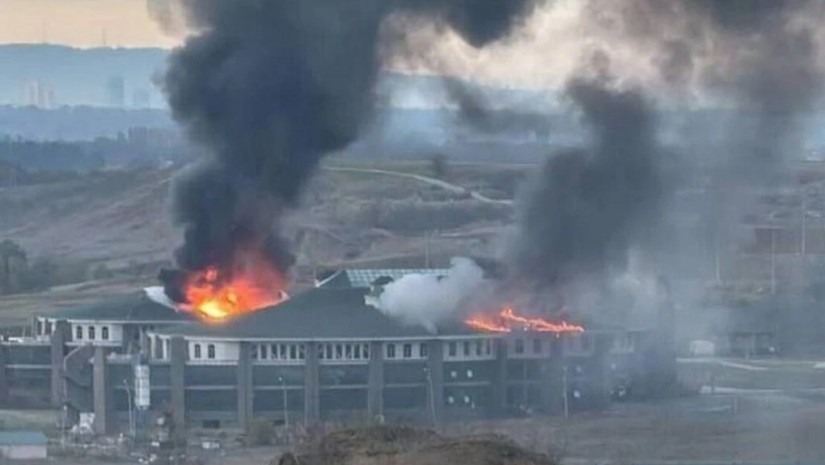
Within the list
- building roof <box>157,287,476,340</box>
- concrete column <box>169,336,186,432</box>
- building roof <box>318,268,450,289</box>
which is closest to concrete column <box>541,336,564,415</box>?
building roof <box>157,287,476,340</box>

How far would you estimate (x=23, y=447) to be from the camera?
56281 mm

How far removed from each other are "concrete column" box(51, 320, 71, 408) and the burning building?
6.65ft

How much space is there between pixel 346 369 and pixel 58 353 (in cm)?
795

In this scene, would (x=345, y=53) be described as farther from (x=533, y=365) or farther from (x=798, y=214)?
(x=798, y=214)

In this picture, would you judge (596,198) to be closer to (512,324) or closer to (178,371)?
(512,324)

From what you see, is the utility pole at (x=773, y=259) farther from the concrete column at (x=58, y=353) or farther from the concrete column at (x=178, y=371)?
the concrete column at (x=178, y=371)

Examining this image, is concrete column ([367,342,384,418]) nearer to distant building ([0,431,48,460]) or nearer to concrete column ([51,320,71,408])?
concrete column ([51,320,71,408])

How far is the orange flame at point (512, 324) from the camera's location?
212 ft

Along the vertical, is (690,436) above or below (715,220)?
below

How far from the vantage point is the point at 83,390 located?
6538 centimetres

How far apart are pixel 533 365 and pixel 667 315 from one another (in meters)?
4.52

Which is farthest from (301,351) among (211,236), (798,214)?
(798,214)

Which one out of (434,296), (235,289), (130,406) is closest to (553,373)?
(434,296)

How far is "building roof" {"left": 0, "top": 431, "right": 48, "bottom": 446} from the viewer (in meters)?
56.7
